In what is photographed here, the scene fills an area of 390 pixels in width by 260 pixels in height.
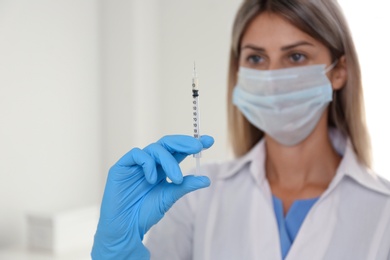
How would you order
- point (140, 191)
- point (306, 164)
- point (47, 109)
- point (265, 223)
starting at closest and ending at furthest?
point (140, 191) → point (265, 223) → point (306, 164) → point (47, 109)

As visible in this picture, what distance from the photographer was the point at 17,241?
7.84 feet

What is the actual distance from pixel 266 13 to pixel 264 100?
0.24m

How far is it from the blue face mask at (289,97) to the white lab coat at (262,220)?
0.44 ft

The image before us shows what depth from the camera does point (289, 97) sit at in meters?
1.49

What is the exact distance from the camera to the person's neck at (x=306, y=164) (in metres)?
1.54

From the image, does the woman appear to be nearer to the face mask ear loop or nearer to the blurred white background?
the face mask ear loop

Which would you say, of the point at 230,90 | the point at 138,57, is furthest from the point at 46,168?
the point at 230,90

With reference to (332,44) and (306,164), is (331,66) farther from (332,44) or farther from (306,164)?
(306,164)

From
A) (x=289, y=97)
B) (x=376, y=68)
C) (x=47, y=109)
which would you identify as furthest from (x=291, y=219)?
(x=47, y=109)

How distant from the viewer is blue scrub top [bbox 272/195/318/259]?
1423 millimetres

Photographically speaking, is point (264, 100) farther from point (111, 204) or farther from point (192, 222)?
point (111, 204)

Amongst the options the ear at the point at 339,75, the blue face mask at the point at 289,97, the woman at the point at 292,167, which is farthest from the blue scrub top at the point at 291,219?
the ear at the point at 339,75

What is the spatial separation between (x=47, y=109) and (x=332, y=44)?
1483mm

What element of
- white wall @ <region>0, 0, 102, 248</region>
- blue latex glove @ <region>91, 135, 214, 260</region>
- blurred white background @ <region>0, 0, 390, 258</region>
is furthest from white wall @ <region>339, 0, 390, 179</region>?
blue latex glove @ <region>91, 135, 214, 260</region>
